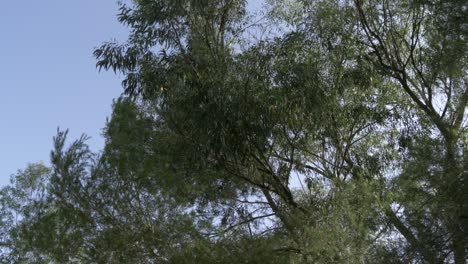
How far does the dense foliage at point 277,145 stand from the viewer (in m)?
7.36

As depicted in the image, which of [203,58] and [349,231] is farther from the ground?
[203,58]

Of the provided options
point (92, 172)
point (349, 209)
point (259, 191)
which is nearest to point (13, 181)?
point (92, 172)

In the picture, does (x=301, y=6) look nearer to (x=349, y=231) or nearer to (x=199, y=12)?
(x=199, y=12)

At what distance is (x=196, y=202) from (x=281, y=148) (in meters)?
1.69

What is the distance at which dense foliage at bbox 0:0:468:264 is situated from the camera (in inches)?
290

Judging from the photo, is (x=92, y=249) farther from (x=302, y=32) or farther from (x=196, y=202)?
(x=302, y=32)

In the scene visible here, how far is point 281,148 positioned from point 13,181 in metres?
8.94

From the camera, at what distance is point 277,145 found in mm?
8883

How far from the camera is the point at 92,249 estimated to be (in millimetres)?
8422

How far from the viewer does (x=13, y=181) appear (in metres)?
15.0

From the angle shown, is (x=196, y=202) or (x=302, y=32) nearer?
(x=302, y=32)

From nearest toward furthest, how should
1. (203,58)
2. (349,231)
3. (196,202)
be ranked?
(349,231), (203,58), (196,202)

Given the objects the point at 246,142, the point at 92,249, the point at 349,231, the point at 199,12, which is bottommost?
the point at 349,231

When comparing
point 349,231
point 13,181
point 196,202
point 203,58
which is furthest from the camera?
point 13,181
